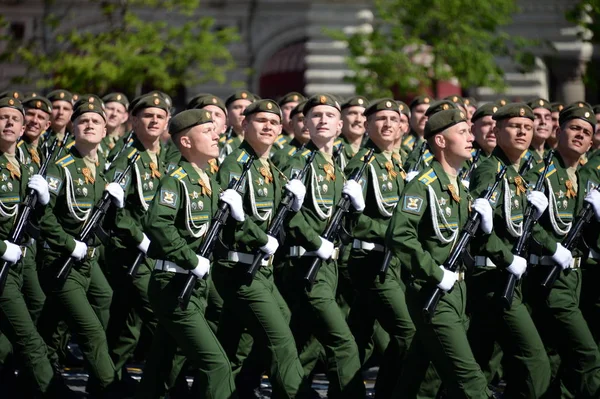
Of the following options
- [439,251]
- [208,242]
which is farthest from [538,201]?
[208,242]

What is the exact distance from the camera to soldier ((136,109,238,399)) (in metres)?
7.48

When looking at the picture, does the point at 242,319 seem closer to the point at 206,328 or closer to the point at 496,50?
the point at 206,328

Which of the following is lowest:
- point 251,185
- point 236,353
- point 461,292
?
point 236,353

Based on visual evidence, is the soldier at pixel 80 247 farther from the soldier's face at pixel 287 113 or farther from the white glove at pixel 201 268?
the soldier's face at pixel 287 113

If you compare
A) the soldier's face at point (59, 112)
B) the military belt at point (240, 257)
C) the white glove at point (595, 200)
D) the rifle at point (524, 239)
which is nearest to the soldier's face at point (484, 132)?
the rifle at point (524, 239)

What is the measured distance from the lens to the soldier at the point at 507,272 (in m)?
7.81

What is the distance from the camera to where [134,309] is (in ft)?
31.6

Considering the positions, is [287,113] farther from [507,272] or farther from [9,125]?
[507,272]

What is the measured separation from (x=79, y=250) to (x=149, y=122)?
1.42 meters

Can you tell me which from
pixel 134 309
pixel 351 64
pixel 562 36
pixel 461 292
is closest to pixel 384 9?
pixel 351 64

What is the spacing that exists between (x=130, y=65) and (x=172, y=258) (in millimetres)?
16350

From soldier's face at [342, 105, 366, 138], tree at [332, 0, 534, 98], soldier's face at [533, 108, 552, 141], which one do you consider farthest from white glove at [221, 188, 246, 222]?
tree at [332, 0, 534, 98]

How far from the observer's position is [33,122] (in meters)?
11.0

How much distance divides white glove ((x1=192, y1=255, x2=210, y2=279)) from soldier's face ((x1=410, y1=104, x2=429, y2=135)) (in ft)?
16.8
